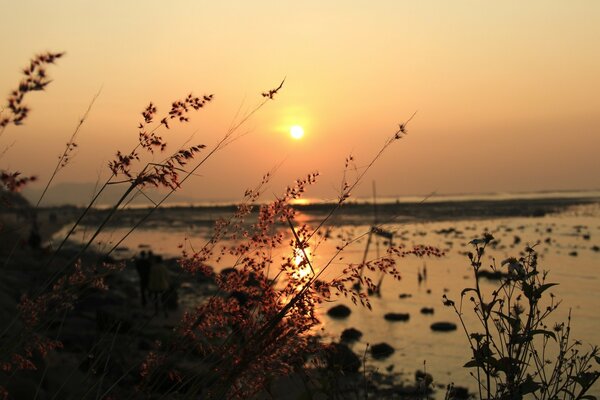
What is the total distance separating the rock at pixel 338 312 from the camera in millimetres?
22267

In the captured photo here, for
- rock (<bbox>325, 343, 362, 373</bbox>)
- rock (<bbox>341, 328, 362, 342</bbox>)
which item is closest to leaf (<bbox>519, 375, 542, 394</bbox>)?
rock (<bbox>325, 343, 362, 373</bbox>)

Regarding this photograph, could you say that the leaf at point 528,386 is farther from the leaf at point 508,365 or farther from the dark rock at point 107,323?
the dark rock at point 107,323

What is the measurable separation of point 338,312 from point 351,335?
12.2ft

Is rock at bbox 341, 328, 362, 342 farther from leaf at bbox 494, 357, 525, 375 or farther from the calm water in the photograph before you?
leaf at bbox 494, 357, 525, 375

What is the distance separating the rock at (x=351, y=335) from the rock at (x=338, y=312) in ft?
10.4

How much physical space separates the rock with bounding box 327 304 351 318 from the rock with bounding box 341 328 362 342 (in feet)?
10.4

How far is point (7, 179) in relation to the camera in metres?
2.34

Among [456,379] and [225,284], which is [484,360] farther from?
[456,379]

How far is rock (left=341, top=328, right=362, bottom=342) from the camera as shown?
18416 mm

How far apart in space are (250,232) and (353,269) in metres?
1.18

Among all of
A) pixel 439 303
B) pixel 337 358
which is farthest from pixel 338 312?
pixel 337 358

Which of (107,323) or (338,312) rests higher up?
(107,323)

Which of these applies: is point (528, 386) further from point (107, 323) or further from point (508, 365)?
point (107, 323)

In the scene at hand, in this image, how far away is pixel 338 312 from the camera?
880 inches
